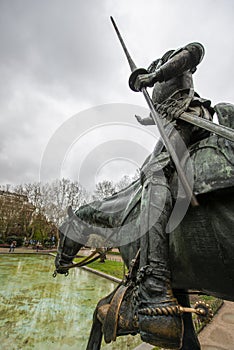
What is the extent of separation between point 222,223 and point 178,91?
145 cm

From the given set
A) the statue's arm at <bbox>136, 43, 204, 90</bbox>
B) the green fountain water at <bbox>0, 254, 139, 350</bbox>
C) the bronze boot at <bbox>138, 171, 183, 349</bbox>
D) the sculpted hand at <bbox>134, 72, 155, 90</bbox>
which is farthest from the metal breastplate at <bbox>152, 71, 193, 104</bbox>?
the green fountain water at <bbox>0, 254, 139, 350</bbox>

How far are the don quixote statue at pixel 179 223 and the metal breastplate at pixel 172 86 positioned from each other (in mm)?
10

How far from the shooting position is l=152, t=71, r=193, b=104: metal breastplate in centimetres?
233

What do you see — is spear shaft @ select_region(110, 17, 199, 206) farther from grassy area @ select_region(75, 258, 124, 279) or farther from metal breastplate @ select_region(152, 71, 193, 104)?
grassy area @ select_region(75, 258, 124, 279)

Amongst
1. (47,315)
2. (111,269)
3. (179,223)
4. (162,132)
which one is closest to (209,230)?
(179,223)

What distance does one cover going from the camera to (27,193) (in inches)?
1406

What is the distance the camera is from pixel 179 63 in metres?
2.08

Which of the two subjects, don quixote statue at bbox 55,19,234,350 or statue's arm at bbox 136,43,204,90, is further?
statue's arm at bbox 136,43,204,90

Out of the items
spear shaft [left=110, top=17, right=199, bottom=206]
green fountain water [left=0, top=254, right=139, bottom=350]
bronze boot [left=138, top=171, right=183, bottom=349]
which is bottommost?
green fountain water [left=0, top=254, right=139, bottom=350]

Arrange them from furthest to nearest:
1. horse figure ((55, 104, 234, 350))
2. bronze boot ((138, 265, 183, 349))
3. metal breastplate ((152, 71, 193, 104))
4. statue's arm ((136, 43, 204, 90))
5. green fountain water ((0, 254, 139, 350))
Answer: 1. green fountain water ((0, 254, 139, 350))
2. metal breastplate ((152, 71, 193, 104))
3. statue's arm ((136, 43, 204, 90))
4. horse figure ((55, 104, 234, 350))
5. bronze boot ((138, 265, 183, 349))

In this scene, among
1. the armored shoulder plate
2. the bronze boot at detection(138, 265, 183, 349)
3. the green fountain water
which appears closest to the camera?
the bronze boot at detection(138, 265, 183, 349)

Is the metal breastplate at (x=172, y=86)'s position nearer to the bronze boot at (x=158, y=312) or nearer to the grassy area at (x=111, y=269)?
the bronze boot at (x=158, y=312)

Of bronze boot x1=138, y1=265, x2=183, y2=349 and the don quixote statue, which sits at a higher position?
the don quixote statue

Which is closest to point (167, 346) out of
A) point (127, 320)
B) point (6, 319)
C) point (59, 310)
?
point (127, 320)
